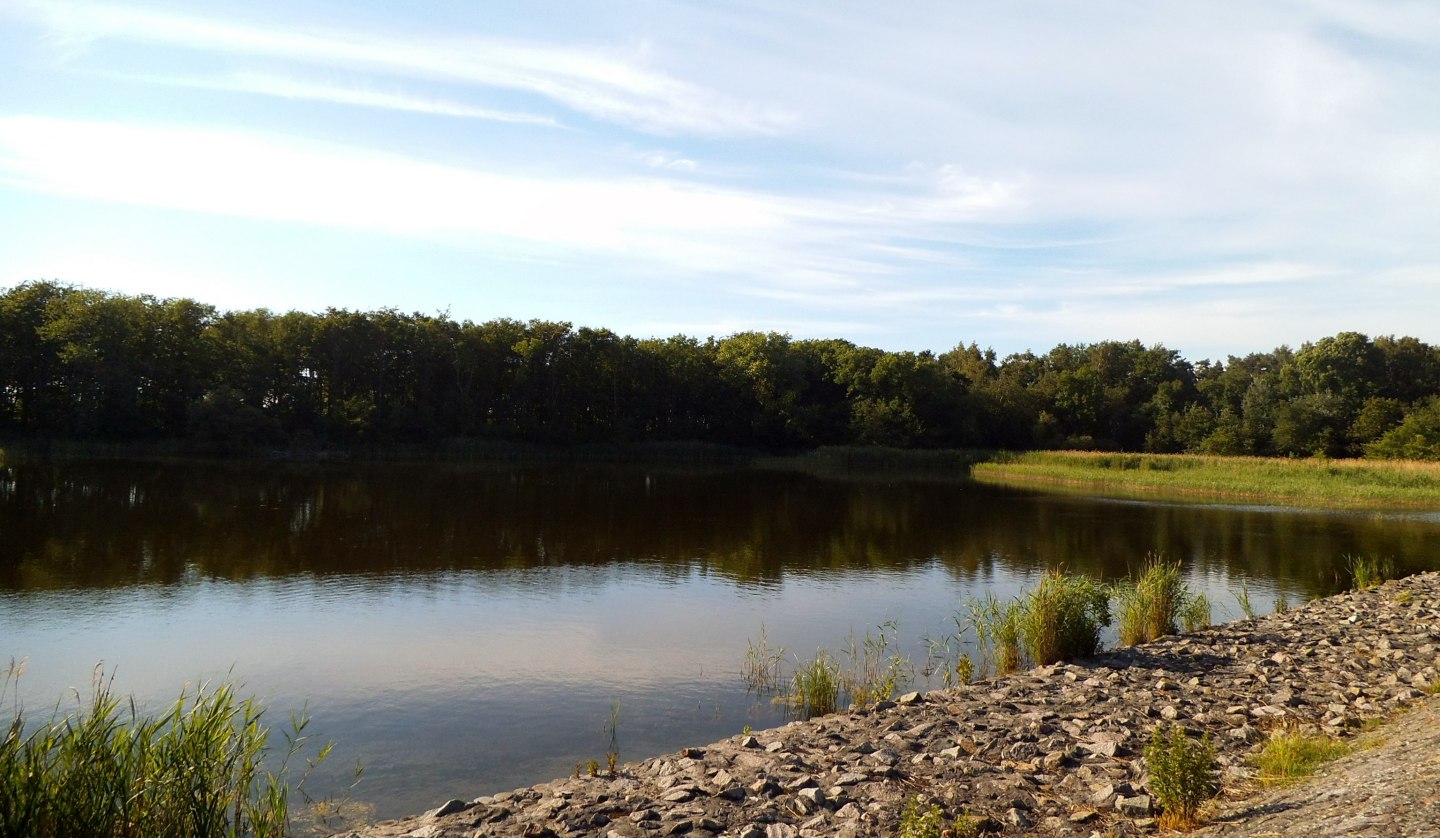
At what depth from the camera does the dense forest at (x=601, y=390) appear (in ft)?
198

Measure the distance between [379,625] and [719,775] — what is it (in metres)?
9.78

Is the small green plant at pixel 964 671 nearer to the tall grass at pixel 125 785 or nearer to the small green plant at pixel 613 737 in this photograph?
the small green plant at pixel 613 737

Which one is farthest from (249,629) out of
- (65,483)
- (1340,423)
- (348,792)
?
(1340,423)

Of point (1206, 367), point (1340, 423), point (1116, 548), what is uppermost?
point (1206, 367)

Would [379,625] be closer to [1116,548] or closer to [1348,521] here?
[1116,548]

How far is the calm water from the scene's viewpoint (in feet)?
35.3

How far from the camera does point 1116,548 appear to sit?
88.4 feet

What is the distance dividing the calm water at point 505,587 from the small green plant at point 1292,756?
5.35m

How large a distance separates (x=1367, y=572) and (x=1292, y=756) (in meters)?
17.2

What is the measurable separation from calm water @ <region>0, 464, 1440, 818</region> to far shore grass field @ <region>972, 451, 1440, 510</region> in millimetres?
7592

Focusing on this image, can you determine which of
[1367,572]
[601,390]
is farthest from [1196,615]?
[601,390]

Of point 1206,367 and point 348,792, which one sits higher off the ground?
point 1206,367

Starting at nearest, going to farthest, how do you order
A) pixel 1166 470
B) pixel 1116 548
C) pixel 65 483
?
pixel 1116 548 → pixel 65 483 → pixel 1166 470

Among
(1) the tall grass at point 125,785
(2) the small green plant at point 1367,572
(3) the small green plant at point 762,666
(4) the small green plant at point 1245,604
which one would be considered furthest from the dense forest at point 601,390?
(1) the tall grass at point 125,785
